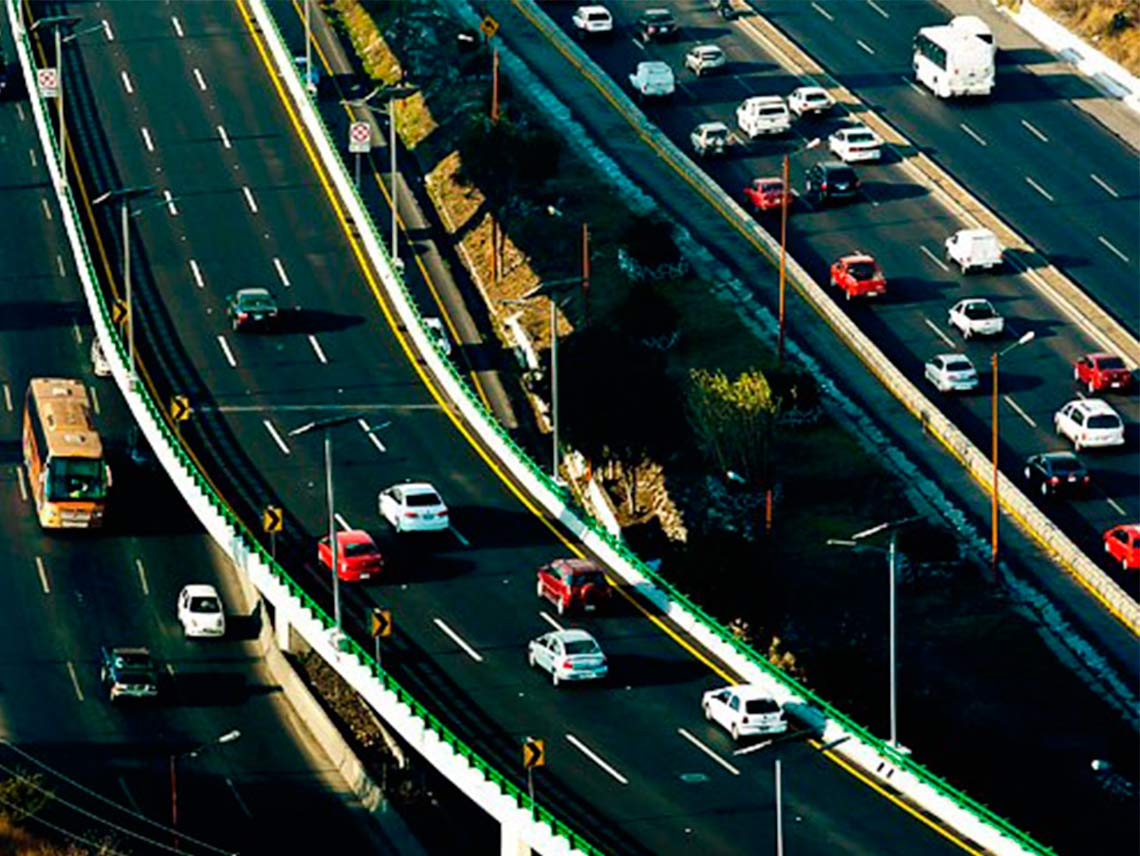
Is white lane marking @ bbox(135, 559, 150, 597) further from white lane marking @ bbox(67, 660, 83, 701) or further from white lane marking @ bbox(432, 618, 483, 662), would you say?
white lane marking @ bbox(432, 618, 483, 662)

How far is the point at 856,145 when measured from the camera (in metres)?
179

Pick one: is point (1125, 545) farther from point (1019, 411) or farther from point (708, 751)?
point (708, 751)

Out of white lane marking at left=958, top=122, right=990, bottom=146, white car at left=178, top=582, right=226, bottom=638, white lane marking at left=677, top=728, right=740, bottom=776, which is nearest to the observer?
white lane marking at left=677, top=728, right=740, bottom=776

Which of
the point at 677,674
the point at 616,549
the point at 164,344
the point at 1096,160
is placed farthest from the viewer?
the point at 1096,160

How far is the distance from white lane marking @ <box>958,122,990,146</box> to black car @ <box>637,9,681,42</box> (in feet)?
62.2

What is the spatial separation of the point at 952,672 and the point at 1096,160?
163ft

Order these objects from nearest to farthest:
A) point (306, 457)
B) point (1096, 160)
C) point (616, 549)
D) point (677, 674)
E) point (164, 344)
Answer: point (677, 674), point (616, 549), point (306, 457), point (164, 344), point (1096, 160)

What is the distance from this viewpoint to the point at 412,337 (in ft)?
530

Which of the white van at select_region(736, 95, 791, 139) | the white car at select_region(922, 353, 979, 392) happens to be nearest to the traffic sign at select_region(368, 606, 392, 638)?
the white car at select_region(922, 353, 979, 392)

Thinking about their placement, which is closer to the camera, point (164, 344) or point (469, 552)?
point (469, 552)

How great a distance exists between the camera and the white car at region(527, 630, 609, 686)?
12512 centimetres

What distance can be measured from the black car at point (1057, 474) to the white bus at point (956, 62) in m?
42.5

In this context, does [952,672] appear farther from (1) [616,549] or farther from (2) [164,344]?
(2) [164,344]

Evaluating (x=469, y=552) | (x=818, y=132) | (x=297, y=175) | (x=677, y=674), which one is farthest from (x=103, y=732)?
(x=818, y=132)
